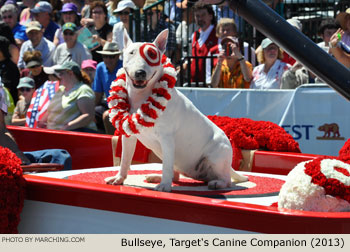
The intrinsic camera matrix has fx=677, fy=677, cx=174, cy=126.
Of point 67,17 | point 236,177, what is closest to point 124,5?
point 67,17

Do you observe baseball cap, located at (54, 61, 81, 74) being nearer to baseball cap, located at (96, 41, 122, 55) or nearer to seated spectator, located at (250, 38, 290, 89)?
baseball cap, located at (96, 41, 122, 55)

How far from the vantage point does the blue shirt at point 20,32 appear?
11.6m

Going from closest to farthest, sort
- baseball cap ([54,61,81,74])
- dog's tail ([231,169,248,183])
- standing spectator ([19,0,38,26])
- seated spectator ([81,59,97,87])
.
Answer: dog's tail ([231,169,248,183]) → baseball cap ([54,61,81,74]) → seated spectator ([81,59,97,87]) → standing spectator ([19,0,38,26])

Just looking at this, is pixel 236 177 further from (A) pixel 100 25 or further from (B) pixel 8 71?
(A) pixel 100 25

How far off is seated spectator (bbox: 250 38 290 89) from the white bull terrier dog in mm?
Result: 3557

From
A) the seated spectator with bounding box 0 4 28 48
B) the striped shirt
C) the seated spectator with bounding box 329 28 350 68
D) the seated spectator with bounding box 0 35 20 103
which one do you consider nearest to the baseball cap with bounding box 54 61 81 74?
the striped shirt

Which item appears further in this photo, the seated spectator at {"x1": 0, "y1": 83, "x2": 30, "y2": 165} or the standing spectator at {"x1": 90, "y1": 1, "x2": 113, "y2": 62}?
the standing spectator at {"x1": 90, "y1": 1, "x2": 113, "y2": 62}

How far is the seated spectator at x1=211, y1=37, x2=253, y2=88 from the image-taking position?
7590mm

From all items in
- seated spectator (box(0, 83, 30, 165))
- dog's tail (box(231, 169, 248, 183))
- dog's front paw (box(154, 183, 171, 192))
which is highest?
seated spectator (box(0, 83, 30, 165))

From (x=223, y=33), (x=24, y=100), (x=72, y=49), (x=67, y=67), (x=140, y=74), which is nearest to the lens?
(x=140, y=74)

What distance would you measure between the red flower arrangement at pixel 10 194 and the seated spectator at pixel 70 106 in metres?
3.31

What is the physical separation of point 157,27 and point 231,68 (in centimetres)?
169

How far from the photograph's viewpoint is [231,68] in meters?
7.82

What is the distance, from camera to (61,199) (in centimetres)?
387
